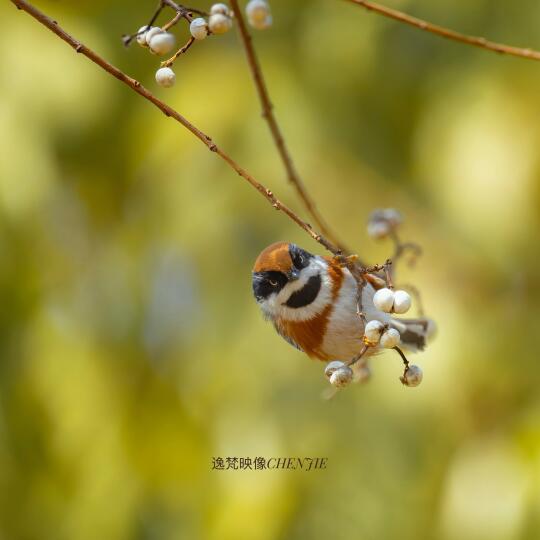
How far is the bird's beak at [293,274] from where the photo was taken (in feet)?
6.75

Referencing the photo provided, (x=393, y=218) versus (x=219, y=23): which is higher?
(x=393, y=218)

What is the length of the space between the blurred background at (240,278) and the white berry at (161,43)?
257 centimetres

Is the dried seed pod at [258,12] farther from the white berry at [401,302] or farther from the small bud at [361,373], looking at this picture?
the small bud at [361,373]

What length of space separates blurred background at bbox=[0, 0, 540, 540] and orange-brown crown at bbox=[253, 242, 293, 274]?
6.33 feet

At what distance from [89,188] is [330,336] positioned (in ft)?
11.3

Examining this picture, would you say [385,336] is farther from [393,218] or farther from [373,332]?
[393,218]

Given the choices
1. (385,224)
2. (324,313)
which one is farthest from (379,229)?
(324,313)

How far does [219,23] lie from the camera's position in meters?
1.36

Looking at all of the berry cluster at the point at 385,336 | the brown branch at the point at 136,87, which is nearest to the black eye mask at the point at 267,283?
the berry cluster at the point at 385,336

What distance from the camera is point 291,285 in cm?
216

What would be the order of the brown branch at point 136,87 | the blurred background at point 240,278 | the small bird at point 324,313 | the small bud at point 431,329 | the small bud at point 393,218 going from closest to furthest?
the brown branch at point 136,87 < the small bud at point 393,218 < the small bud at point 431,329 < the small bird at point 324,313 < the blurred background at point 240,278

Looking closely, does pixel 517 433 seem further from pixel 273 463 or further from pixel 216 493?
pixel 216 493

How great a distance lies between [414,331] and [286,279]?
19.1 inches

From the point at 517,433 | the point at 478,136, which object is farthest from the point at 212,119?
the point at 517,433
